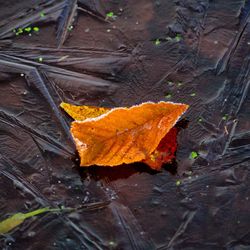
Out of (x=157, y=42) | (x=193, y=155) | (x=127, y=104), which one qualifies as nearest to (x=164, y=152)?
(x=193, y=155)

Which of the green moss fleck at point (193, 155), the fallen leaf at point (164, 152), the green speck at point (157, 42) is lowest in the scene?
the green moss fleck at point (193, 155)

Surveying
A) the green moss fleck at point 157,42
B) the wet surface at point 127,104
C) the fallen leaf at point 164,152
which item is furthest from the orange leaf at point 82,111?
the green moss fleck at point 157,42

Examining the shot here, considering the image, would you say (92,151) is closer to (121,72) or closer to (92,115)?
(92,115)

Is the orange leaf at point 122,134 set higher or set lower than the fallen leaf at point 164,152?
higher

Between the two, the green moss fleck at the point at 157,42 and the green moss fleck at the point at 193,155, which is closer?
the green moss fleck at the point at 193,155

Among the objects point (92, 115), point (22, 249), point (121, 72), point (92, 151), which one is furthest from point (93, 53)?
point (22, 249)

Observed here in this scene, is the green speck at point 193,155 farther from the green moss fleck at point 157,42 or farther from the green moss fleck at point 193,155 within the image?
the green moss fleck at point 157,42

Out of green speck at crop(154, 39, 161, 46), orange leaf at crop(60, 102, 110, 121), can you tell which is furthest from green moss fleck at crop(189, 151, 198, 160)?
green speck at crop(154, 39, 161, 46)
